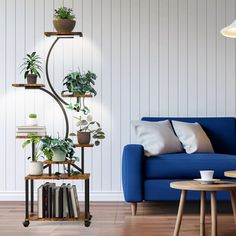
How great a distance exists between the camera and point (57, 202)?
4.88m

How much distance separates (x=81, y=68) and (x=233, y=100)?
5.30 ft

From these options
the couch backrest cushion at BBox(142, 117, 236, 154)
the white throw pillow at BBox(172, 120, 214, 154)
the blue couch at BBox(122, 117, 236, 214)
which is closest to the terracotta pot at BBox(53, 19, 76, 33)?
A: the blue couch at BBox(122, 117, 236, 214)

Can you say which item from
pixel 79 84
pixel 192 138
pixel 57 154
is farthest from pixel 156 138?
pixel 57 154

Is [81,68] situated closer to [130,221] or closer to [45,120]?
[45,120]

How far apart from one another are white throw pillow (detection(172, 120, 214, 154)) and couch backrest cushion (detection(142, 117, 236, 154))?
0.70 ft

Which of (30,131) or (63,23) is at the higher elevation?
(63,23)

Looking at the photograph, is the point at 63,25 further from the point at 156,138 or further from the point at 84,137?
the point at 156,138

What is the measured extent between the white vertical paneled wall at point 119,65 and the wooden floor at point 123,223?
26.9 inches

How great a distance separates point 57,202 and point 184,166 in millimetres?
1151

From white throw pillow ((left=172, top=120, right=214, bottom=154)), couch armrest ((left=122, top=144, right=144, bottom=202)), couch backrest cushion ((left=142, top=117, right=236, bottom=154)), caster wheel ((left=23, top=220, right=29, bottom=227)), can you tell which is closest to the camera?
caster wheel ((left=23, top=220, right=29, bottom=227))

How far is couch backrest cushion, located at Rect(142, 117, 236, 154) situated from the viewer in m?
5.96

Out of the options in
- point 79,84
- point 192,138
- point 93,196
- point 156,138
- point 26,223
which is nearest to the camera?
point 26,223

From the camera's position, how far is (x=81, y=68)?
6.30 metres

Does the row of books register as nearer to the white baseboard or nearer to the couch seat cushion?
the couch seat cushion
